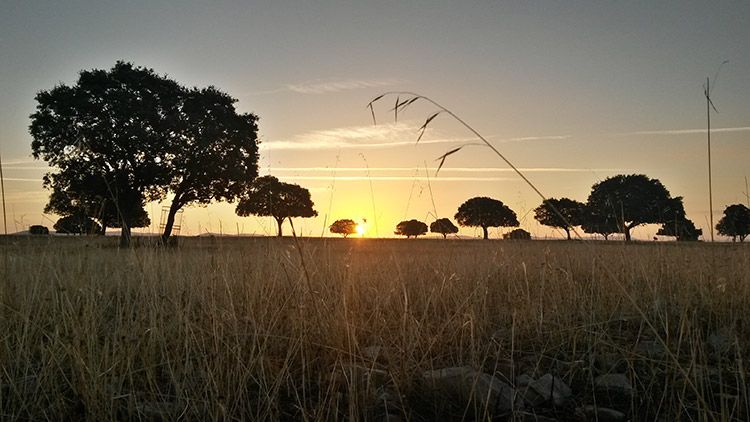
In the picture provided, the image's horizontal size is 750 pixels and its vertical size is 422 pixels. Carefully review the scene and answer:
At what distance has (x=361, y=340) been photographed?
4277 millimetres

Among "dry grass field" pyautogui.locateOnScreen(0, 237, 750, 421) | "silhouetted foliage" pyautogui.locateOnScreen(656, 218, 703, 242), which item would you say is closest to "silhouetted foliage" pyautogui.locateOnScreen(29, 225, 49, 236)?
"dry grass field" pyautogui.locateOnScreen(0, 237, 750, 421)

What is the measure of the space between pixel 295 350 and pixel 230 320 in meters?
0.78

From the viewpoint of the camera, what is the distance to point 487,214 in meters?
80.2

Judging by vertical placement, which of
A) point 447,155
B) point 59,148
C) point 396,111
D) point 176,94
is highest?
point 176,94

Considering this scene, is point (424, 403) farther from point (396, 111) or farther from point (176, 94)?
point (176, 94)

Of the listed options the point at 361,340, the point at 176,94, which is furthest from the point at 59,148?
the point at 361,340

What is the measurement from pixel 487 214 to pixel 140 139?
191 ft

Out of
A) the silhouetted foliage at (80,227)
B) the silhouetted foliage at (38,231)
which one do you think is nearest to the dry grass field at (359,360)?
the silhouetted foliage at (80,227)

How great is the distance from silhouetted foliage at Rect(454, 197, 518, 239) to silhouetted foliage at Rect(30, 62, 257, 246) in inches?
2015

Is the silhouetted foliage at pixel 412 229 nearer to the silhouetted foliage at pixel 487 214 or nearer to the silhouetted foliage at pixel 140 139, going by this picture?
the silhouetted foliage at pixel 487 214

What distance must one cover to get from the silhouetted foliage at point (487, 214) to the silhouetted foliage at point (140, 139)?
5118cm

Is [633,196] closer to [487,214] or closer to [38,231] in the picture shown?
[487,214]

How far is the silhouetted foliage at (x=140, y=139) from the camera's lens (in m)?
29.6

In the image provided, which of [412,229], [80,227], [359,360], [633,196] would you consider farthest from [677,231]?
[412,229]
